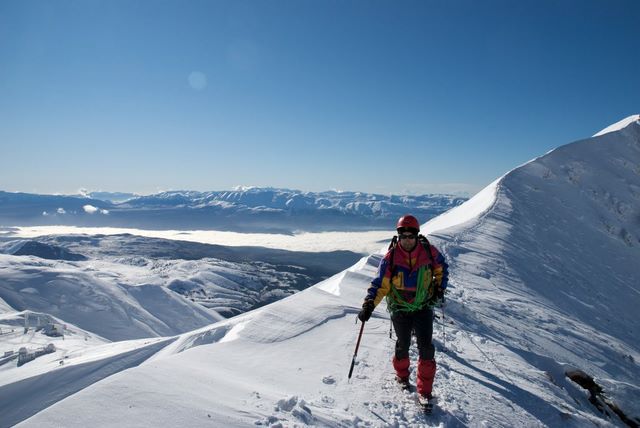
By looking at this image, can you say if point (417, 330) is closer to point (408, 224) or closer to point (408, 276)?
point (408, 276)

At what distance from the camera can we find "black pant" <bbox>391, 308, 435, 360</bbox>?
18.3ft

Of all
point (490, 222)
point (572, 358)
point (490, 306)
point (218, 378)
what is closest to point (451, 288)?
point (490, 306)

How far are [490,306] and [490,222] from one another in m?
12.4

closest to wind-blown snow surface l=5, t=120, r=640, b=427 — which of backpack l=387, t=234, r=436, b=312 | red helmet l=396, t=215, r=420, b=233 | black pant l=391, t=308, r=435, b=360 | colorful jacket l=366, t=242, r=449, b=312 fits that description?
black pant l=391, t=308, r=435, b=360

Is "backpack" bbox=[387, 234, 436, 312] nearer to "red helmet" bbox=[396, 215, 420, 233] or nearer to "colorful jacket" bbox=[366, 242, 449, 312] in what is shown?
"colorful jacket" bbox=[366, 242, 449, 312]

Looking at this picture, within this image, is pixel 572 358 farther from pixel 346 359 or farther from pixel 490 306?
pixel 346 359

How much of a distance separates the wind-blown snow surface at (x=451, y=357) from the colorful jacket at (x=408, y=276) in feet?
5.03

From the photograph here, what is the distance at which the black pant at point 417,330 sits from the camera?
559 cm

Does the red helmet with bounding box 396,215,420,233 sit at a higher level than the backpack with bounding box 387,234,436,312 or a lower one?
higher

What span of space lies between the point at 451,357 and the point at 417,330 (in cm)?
261

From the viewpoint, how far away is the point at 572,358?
11.0 meters

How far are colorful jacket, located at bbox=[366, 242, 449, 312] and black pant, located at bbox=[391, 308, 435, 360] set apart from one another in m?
0.15

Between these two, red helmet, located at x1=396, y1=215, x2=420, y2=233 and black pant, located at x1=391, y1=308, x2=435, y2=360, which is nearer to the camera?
black pant, located at x1=391, y1=308, x2=435, y2=360

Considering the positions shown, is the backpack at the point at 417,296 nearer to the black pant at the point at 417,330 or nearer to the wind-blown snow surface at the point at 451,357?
the black pant at the point at 417,330
